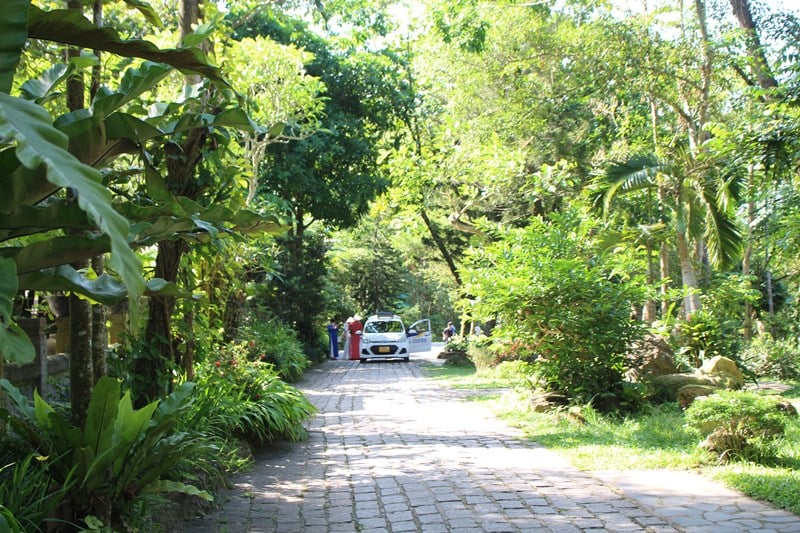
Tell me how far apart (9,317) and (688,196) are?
Answer: 1400 centimetres

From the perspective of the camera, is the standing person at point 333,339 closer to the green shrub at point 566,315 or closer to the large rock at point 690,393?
the green shrub at point 566,315

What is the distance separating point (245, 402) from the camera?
8.80 m

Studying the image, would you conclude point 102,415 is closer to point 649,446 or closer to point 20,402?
point 20,402

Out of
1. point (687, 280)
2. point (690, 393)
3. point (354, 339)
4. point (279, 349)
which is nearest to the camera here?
point (690, 393)

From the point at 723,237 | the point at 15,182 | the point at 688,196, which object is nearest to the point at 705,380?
the point at 723,237

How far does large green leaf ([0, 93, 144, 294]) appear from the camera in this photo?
2.31 m

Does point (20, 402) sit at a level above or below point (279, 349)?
below

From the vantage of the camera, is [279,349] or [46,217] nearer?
[46,217]

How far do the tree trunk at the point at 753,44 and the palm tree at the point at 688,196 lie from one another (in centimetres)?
186

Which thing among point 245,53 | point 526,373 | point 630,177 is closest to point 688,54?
point 630,177

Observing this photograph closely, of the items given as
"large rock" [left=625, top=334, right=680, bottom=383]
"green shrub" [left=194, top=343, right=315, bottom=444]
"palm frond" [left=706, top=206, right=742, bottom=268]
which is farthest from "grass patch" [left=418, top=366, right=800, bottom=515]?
"green shrub" [left=194, top=343, right=315, bottom=444]

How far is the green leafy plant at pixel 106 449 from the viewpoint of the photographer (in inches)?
180

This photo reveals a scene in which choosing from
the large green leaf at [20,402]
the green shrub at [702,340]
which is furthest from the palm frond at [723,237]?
the large green leaf at [20,402]

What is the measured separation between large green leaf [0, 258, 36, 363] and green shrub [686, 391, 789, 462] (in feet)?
21.2
